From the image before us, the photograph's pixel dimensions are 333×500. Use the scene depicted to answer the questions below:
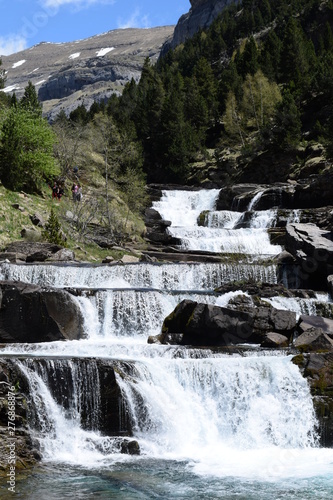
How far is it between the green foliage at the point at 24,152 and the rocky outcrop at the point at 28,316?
21509 millimetres

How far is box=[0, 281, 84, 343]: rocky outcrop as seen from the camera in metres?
22.7

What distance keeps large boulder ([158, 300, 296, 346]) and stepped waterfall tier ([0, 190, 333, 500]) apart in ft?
3.47

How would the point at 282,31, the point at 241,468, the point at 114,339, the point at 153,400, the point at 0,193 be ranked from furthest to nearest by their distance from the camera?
the point at 282,31
the point at 0,193
the point at 114,339
the point at 153,400
the point at 241,468

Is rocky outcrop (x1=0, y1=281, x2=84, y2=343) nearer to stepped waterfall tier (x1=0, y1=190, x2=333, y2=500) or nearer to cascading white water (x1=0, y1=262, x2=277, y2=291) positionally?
stepped waterfall tier (x1=0, y1=190, x2=333, y2=500)

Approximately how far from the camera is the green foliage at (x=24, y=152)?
43.0m

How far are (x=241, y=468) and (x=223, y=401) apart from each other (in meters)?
3.35

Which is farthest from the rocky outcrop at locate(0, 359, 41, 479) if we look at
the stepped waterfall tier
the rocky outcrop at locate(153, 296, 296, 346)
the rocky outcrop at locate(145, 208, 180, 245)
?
the rocky outcrop at locate(145, 208, 180, 245)

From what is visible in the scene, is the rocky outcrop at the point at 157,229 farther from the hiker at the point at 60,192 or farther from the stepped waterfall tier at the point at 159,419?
the stepped waterfall tier at the point at 159,419

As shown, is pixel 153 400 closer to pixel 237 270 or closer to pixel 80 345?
pixel 80 345

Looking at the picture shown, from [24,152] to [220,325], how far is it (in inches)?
1071


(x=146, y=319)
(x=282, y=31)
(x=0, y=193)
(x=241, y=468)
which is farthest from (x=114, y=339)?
(x=282, y=31)

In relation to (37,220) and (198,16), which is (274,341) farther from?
(198,16)

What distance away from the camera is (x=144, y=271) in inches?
1212

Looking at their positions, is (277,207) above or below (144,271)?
above
